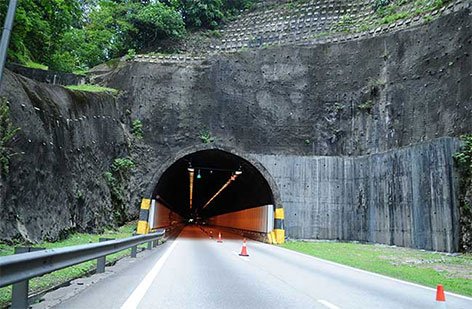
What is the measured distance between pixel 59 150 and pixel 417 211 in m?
17.3

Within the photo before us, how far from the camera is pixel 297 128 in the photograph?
33625 millimetres

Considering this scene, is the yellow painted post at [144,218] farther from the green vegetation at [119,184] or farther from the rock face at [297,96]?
the rock face at [297,96]

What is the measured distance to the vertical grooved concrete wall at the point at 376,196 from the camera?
777 inches

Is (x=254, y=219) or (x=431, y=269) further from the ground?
(x=254, y=219)

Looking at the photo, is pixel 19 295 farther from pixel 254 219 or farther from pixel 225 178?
pixel 225 178

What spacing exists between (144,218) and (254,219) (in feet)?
35.8

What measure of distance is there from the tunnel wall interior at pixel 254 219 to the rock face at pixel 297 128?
5.04ft

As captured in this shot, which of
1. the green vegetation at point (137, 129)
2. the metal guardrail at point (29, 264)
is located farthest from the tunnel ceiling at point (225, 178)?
the metal guardrail at point (29, 264)

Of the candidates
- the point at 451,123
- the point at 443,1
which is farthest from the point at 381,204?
the point at 443,1

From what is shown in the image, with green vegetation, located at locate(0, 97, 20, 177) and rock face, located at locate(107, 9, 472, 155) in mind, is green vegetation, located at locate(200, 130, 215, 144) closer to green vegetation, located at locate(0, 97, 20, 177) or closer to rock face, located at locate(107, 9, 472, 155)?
rock face, located at locate(107, 9, 472, 155)

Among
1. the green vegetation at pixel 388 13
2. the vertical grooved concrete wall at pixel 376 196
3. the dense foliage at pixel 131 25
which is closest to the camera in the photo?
the vertical grooved concrete wall at pixel 376 196

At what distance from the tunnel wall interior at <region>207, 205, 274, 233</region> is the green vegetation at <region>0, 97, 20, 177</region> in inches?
695

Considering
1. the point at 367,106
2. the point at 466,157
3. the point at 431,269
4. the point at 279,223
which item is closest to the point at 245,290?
the point at 431,269

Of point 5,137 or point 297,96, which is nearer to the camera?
point 5,137
